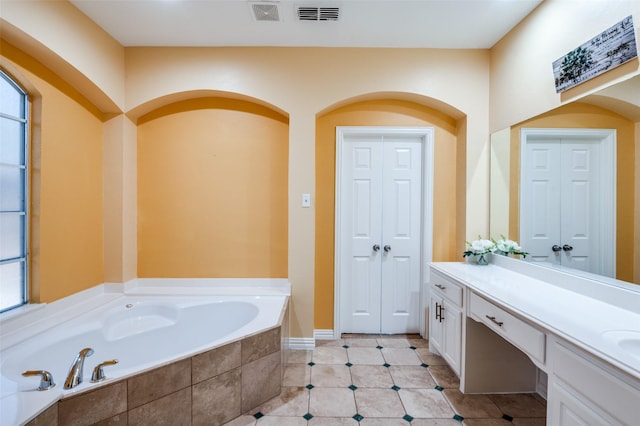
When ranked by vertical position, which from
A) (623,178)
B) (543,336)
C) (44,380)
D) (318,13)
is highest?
(318,13)

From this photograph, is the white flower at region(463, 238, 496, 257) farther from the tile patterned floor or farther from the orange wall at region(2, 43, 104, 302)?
the orange wall at region(2, 43, 104, 302)

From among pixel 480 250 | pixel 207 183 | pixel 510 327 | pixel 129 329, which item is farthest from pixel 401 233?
pixel 129 329

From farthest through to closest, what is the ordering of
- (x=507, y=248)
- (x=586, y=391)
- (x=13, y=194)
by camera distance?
1. (x=507, y=248)
2. (x=13, y=194)
3. (x=586, y=391)

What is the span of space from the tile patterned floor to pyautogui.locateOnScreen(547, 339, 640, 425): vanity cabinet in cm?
71

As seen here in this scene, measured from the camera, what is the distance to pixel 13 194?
1.86 meters

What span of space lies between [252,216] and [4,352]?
175cm

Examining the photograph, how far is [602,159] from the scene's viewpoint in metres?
1.56

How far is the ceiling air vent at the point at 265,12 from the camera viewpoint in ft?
6.60

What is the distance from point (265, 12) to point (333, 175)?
1389mm

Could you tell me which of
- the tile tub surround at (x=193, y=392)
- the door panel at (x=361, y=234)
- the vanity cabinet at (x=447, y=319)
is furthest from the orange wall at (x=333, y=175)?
the tile tub surround at (x=193, y=392)

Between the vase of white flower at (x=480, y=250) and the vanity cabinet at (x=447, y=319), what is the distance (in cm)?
37

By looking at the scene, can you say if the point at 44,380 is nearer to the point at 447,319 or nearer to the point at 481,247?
the point at 447,319

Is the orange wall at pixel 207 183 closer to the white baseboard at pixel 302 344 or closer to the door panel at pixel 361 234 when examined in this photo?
the door panel at pixel 361 234

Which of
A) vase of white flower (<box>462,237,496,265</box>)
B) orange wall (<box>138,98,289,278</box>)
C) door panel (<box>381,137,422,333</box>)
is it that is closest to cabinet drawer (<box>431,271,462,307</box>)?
vase of white flower (<box>462,237,496,265</box>)
